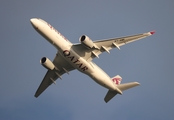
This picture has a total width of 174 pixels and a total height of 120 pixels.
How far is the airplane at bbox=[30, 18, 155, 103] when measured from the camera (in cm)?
5109

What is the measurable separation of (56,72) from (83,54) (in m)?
8.39

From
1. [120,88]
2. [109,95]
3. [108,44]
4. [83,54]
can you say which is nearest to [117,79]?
[120,88]

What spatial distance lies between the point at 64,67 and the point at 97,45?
816 centimetres

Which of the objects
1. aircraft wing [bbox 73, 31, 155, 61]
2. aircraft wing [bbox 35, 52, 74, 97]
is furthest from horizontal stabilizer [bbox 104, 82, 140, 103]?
aircraft wing [bbox 35, 52, 74, 97]

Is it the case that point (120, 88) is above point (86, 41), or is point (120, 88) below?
below

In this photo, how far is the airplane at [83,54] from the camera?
5109 centimetres

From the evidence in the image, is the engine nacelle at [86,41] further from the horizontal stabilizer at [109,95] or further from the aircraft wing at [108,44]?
the horizontal stabilizer at [109,95]

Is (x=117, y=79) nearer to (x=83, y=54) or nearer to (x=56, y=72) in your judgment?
(x=83, y=54)

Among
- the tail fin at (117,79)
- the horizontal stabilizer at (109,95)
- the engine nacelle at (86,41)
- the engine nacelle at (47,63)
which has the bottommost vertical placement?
the horizontal stabilizer at (109,95)

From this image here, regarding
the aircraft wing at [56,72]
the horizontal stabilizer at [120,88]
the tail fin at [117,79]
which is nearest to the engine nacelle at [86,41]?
the aircraft wing at [56,72]

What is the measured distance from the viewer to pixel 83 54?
53.2 meters

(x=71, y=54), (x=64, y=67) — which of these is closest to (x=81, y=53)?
(x=71, y=54)

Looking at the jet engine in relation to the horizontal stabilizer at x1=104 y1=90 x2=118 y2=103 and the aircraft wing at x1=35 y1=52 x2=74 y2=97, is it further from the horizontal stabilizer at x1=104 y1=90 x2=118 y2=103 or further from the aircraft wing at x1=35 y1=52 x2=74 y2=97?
the horizontal stabilizer at x1=104 y1=90 x2=118 y2=103

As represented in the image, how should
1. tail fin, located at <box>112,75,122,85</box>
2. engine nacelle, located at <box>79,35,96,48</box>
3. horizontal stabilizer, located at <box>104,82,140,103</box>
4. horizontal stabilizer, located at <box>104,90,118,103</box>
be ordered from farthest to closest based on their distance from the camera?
tail fin, located at <box>112,75,122,85</box>, horizontal stabilizer, located at <box>104,90,118,103</box>, horizontal stabilizer, located at <box>104,82,140,103</box>, engine nacelle, located at <box>79,35,96,48</box>
